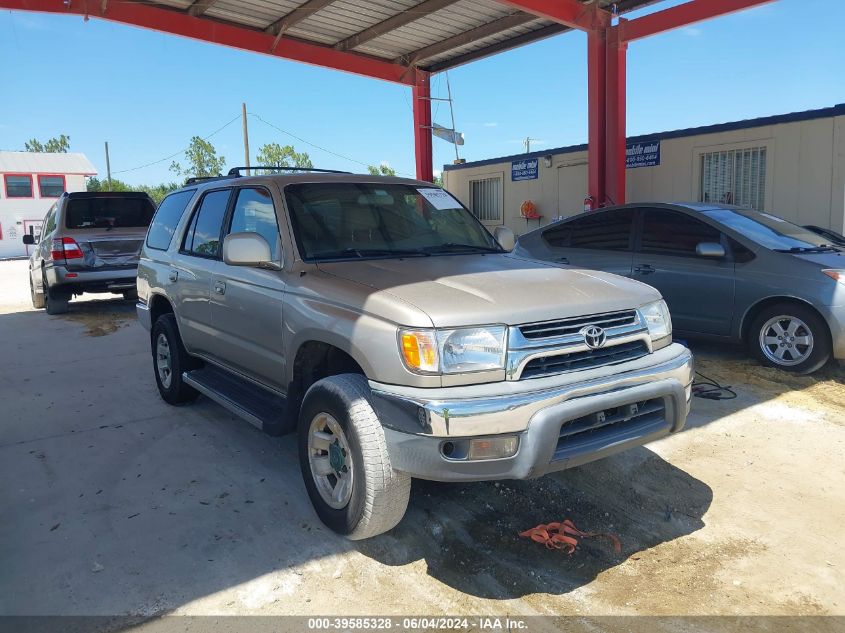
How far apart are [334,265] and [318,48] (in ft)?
39.6

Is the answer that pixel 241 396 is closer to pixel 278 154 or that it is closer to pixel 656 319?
pixel 656 319

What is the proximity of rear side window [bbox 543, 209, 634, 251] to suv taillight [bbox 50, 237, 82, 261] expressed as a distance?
7.31m

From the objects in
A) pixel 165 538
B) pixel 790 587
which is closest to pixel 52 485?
pixel 165 538

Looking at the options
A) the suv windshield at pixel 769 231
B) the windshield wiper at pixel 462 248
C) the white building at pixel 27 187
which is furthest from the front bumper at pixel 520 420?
the white building at pixel 27 187

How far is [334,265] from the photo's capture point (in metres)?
3.75

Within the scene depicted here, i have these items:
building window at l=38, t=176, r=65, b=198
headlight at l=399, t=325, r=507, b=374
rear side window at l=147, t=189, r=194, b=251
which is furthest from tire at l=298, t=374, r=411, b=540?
building window at l=38, t=176, r=65, b=198

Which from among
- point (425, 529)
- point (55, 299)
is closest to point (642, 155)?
point (55, 299)

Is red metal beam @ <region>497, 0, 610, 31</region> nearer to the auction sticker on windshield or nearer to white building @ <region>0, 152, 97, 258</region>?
the auction sticker on windshield

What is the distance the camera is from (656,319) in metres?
3.51

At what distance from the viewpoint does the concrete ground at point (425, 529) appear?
2.89m

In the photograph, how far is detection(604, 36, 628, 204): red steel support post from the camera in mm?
→ 11969

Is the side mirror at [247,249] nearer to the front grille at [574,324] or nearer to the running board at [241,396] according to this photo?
the running board at [241,396]

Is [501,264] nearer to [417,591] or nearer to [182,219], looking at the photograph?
[417,591]

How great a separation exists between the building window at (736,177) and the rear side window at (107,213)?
1001 centimetres
